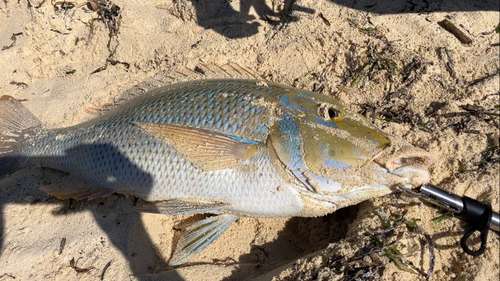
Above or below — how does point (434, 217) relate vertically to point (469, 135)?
below

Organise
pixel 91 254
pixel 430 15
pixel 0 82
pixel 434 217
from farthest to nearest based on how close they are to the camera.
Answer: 1. pixel 0 82
2. pixel 430 15
3. pixel 91 254
4. pixel 434 217

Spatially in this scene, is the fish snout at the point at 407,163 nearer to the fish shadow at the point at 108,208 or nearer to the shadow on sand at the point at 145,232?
the shadow on sand at the point at 145,232

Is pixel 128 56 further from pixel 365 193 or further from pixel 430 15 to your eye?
pixel 430 15

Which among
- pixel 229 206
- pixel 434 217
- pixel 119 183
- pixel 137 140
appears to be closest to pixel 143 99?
pixel 137 140

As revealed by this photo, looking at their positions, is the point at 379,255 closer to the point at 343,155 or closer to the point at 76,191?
the point at 343,155

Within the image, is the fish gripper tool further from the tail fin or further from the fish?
the tail fin

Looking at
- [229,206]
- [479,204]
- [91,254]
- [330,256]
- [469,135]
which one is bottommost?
[91,254]

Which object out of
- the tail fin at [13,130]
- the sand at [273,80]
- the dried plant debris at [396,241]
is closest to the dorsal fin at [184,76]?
the sand at [273,80]
